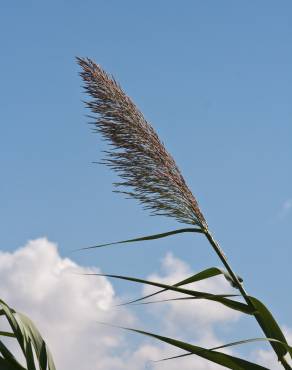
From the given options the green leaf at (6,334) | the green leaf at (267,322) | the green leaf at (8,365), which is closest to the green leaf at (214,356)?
the green leaf at (267,322)

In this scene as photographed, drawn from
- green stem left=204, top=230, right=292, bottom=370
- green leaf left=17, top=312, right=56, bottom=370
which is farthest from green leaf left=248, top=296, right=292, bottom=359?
green leaf left=17, top=312, right=56, bottom=370

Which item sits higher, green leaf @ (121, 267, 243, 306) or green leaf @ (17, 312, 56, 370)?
green leaf @ (17, 312, 56, 370)

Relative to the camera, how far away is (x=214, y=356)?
5.89 feet

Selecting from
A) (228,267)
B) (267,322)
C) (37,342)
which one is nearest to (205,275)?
(228,267)

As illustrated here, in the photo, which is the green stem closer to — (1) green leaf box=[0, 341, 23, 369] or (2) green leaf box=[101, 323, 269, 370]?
(2) green leaf box=[101, 323, 269, 370]

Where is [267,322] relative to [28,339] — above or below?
below

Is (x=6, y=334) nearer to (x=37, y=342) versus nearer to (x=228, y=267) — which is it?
(x=37, y=342)

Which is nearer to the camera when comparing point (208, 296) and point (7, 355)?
point (208, 296)

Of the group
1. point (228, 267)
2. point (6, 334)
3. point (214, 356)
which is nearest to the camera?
point (214, 356)

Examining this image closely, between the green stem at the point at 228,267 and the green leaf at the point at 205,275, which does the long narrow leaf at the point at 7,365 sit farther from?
the green stem at the point at 228,267

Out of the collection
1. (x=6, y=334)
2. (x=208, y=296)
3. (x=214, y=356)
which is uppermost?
(x=6, y=334)

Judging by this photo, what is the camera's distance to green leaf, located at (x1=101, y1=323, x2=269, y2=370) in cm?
175

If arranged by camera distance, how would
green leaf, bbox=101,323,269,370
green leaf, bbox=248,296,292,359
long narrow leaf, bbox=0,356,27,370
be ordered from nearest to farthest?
1. green leaf, bbox=101,323,269,370
2. green leaf, bbox=248,296,292,359
3. long narrow leaf, bbox=0,356,27,370

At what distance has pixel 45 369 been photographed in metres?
2.24
